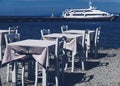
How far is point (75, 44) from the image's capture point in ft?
35.6

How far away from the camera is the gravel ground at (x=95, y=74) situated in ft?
31.6

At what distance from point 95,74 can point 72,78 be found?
75cm

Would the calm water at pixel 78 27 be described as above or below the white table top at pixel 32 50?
below

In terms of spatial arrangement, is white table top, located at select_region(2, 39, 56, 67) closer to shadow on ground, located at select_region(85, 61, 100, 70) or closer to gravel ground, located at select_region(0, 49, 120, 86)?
gravel ground, located at select_region(0, 49, 120, 86)

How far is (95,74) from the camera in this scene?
34.9 ft

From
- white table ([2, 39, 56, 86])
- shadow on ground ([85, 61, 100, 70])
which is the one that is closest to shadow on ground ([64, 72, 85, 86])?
shadow on ground ([85, 61, 100, 70])

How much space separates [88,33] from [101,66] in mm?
1593

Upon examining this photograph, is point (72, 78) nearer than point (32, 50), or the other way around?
point (32, 50)

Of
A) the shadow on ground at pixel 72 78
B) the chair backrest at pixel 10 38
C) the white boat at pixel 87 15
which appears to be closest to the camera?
the chair backrest at pixel 10 38

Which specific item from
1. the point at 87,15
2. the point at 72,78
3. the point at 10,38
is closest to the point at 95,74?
the point at 72,78

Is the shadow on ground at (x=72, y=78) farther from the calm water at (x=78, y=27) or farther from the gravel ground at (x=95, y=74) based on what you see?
the calm water at (x=78, y=27)

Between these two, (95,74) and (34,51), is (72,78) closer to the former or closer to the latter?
(95,74)

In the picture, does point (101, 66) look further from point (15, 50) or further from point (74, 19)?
point (74, 19)

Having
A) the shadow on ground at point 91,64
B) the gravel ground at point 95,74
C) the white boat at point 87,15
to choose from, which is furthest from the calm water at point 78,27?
the white boat at point 87,15
